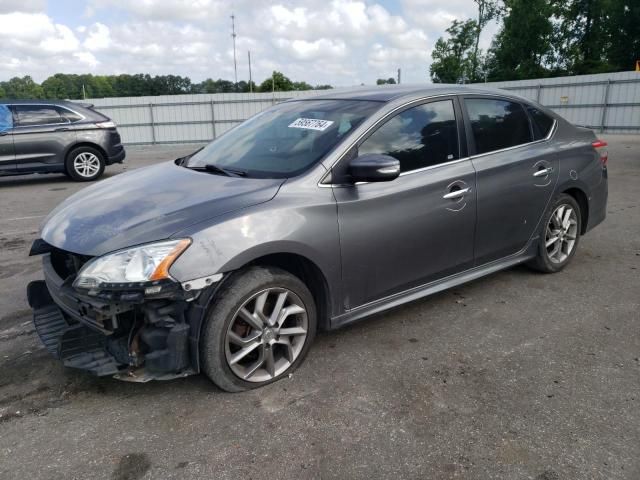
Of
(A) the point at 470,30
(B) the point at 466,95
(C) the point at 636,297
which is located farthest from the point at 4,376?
(A) the point at 470,30

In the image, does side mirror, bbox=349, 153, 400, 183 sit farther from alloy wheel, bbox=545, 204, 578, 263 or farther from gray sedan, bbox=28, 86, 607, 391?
alloy wheel, bbox=545, 204, 578, 263

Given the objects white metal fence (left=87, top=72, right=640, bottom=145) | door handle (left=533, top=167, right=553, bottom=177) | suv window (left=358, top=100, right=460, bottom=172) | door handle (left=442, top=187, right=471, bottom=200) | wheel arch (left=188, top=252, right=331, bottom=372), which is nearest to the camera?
wheel arch (left=188, top=252, right=331, bottom=372)

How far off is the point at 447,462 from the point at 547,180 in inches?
107

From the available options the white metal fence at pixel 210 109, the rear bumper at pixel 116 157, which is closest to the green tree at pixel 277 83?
the white metal fence at pixel 210 109

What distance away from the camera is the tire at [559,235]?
437 cm

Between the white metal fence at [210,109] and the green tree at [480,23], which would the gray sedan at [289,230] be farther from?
the green tree at [480,23]

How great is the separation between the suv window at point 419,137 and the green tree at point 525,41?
45.7m

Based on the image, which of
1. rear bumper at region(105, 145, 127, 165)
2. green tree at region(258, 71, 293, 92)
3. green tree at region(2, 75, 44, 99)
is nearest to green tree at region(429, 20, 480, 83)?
green tree at region(258, 71, 293, 92)

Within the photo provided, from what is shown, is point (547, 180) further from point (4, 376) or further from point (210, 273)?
point (4, 376)

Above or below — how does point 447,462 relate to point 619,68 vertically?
below

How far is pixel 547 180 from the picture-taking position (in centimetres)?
420

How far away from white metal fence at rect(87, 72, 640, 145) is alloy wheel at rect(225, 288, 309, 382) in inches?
767

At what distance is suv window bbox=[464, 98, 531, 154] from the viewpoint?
3812 millimetres

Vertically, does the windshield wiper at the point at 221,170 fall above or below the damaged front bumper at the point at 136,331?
above
